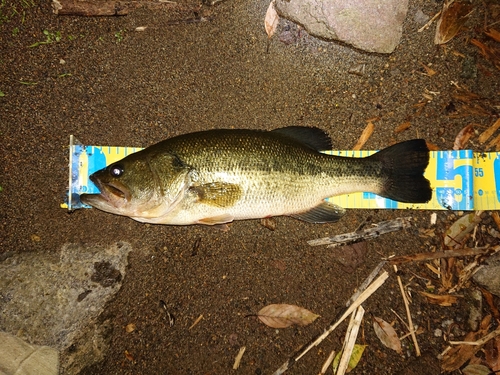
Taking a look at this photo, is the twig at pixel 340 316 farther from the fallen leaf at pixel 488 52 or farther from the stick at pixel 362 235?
the fallen leaf at pixel 488 52

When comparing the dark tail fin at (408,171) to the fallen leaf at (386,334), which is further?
the fallen leaf at (386,334)

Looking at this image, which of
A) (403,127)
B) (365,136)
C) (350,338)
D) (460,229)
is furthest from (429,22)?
(350,338)

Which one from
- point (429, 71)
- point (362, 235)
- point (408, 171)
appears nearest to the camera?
point (408, 171)

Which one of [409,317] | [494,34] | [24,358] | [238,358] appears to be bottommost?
[238,358]

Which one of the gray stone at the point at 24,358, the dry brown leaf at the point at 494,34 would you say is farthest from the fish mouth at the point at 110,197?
the dry brown leaf at the point at 494,34

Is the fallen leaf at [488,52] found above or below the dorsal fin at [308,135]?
above

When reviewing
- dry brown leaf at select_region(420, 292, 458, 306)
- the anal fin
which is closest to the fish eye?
the anal fin

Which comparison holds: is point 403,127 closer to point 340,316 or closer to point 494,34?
point 494,34
